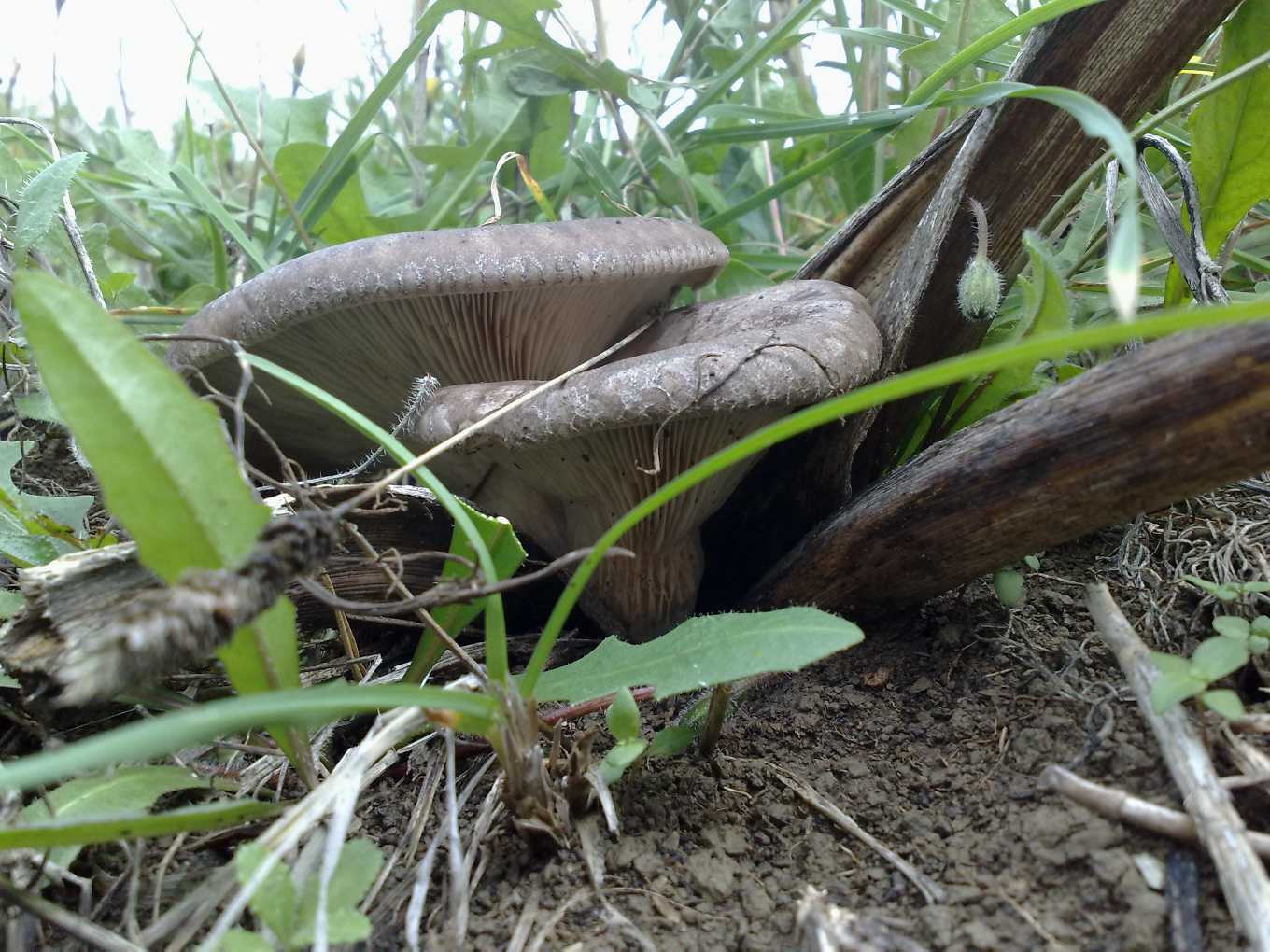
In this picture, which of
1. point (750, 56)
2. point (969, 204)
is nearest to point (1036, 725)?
point (969, 204)

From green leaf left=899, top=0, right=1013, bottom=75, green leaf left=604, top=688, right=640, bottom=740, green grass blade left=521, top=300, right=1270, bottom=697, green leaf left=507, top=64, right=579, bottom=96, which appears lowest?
green leaf left=604, top=688, right=640, bottom=740

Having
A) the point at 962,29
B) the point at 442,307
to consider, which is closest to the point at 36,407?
the point at 442,307

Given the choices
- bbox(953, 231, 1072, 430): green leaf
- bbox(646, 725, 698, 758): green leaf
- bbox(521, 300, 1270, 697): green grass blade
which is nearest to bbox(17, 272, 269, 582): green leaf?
bbox(521, 300, 1270, 697): green grass blade

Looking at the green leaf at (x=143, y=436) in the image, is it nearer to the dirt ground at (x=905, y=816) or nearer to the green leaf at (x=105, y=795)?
the green leaf at (x=105, y=795)

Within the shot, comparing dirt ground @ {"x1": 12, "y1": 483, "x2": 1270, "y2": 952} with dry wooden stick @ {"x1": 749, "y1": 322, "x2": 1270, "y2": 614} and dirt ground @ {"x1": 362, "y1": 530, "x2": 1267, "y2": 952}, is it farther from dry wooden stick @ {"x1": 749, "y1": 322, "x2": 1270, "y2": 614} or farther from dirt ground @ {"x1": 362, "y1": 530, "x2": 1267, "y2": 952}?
dry wooden stick @ {"x1": 749, "y1": 322, "x2": 1270, "y2": 614}

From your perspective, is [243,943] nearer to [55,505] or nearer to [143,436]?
[143,436]

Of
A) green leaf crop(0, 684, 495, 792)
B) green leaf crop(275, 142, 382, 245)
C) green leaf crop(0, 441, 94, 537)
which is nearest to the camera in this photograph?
green leaf crop(0, 684, 495, 792)
